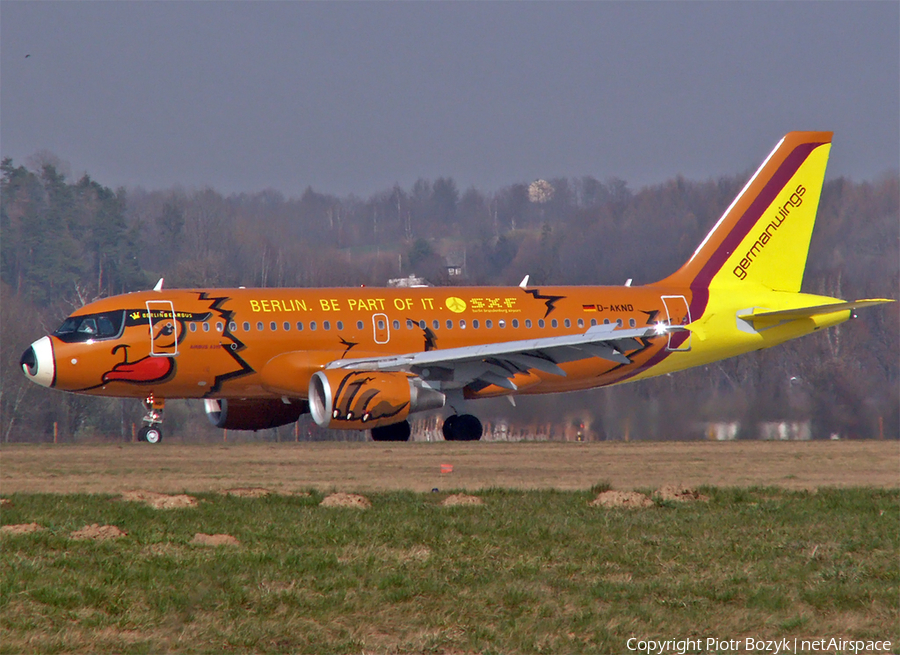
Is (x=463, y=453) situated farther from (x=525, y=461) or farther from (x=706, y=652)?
(x=706, y=652)

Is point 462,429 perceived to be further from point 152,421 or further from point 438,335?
point 152,421

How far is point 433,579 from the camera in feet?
38.0

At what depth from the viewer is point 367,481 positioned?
18969mm

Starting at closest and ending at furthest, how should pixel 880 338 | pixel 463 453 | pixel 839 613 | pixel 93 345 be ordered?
pixel 839 613
pixel 463 453
pixel 93 345
pixel 880 338

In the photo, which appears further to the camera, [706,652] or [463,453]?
[463,453]

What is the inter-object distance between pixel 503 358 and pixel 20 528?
54.4 feet

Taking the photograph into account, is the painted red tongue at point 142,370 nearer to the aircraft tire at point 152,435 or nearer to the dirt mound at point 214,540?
the aircraft tire at point 152,435

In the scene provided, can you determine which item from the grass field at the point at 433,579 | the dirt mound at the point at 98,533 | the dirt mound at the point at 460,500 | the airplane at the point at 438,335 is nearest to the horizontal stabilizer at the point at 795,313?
the airplane at the point at 438,335

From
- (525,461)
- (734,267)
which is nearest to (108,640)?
(525,461)

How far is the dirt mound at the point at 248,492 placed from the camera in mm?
16250

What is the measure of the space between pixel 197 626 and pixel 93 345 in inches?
722

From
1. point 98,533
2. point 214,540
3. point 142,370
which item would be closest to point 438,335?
point 142,370

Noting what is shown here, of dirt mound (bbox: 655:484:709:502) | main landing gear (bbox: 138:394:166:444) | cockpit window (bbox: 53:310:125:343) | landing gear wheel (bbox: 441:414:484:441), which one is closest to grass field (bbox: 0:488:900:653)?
dirt mound (bbox: 655:484:709:502)

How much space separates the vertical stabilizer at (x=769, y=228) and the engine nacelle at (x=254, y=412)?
10.9 m
